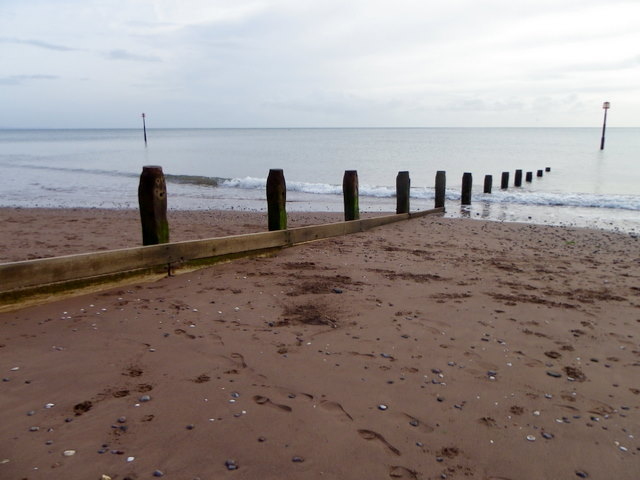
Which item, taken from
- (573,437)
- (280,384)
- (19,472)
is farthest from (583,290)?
(19,472)

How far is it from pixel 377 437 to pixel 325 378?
0.70m

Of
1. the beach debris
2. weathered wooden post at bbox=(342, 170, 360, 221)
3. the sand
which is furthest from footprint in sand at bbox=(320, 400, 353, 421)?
weathered wooden post at bbox=(342, 170, 360, 221)

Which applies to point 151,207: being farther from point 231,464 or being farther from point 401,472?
point 401,472

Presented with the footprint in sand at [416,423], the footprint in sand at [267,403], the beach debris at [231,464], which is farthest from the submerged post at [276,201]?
the beach debris at [231,464]

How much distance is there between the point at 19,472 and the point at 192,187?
21256mm

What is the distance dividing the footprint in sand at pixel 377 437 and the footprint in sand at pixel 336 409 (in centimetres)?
15

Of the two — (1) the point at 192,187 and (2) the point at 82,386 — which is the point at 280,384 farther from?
(1) the point at 192,187

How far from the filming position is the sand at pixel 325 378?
2533 mm

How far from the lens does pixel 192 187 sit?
22.8 meters

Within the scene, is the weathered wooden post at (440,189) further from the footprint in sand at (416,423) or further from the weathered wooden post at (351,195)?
the footprint in sand at (416,423)

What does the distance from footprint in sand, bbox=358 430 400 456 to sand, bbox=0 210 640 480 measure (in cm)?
1

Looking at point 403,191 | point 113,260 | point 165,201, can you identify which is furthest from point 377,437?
point 403,191

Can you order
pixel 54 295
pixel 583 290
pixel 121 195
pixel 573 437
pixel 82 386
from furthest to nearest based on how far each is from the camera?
pixel 121 195 < pixel 583 290 < pixel 54 295 < pixel 82 386 < pixel 573 437

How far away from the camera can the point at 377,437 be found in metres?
2.73
